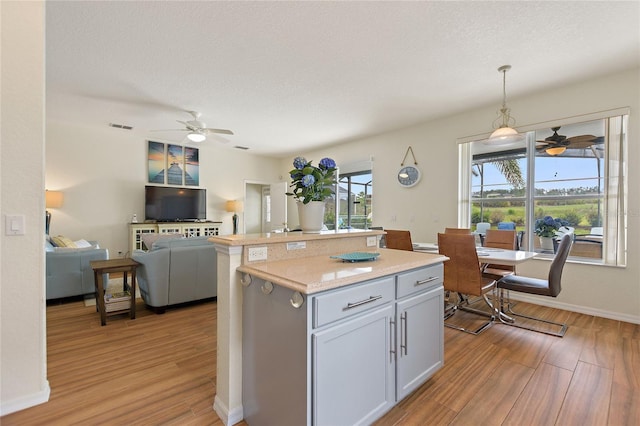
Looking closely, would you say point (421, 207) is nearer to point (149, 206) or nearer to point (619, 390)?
point (619, 390)

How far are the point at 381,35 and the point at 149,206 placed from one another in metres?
5.60

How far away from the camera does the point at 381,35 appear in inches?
97.1

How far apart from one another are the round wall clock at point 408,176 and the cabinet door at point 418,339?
10.9 ft

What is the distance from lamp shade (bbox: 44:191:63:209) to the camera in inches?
188

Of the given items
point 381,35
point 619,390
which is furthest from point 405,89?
point 619,390

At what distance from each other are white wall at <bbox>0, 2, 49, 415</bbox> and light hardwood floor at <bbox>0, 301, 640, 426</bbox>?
24 cm

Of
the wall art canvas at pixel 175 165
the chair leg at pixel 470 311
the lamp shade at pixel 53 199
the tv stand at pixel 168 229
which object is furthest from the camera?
the wall art canvas at pixel 175 165

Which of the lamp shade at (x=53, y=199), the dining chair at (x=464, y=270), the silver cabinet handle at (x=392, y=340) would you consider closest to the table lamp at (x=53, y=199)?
the lamp shade at (x=53, y=199)

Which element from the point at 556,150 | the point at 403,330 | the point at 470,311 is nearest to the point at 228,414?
the point at 403,330

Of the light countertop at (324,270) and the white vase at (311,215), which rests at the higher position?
the white vase at (311,215)

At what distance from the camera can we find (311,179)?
190 cm

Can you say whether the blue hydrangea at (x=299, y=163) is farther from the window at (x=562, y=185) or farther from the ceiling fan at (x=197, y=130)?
the ceiling fan at (x=197, y=130)

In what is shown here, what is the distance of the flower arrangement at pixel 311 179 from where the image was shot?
192 cm

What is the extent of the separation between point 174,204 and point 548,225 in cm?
670
